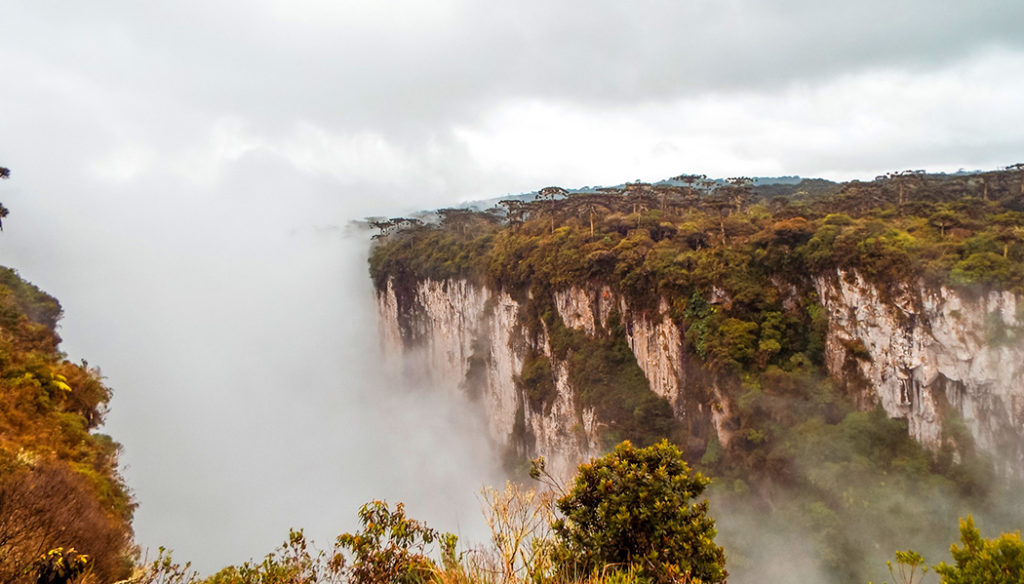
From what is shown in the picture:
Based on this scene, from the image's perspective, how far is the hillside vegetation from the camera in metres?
25.8

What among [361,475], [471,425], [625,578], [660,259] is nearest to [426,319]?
[471,425]

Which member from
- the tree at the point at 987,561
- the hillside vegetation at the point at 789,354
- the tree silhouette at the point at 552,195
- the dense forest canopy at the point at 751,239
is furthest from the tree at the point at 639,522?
the tree silhouette at the point at 552,195

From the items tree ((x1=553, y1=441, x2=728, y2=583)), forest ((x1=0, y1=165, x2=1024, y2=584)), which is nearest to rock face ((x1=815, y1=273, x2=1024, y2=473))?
forest ((x1=0, y1=165, x2=1024, y2=584))

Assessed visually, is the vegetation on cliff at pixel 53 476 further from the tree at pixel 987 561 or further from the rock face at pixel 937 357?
the rock face at pixel 937 357

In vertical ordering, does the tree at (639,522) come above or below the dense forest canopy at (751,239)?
below

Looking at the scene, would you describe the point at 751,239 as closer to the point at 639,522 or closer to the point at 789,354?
the point at 789,354

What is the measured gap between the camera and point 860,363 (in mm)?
30641

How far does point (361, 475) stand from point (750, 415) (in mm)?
59461

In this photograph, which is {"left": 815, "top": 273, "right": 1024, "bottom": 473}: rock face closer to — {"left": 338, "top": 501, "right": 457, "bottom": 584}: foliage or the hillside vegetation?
the hillside vegetation

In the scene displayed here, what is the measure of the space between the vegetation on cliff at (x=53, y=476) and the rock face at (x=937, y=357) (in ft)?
117

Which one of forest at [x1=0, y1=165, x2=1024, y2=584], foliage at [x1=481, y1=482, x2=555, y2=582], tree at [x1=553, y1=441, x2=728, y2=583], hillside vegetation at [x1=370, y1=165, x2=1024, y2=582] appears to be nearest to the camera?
foliage at [x1=481, y1=482, x2=555, y2=582]

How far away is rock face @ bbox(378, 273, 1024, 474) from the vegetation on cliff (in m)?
32.1

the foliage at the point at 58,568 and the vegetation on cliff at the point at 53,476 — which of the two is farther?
the vegetation on cliff at the point at 53,476

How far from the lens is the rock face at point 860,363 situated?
25375 mm
